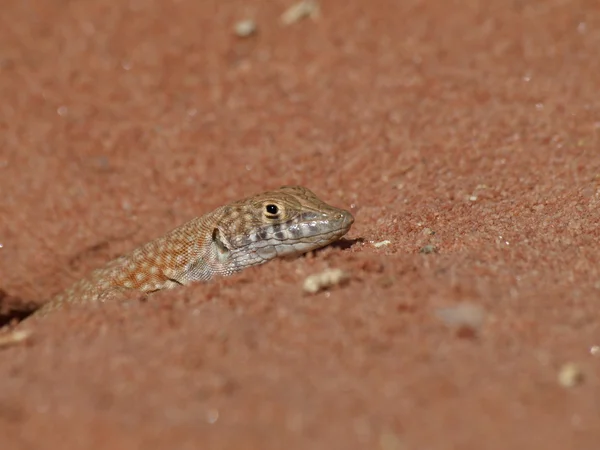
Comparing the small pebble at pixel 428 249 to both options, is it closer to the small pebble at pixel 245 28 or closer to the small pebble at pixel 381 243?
the small pebble at pixel 381 243

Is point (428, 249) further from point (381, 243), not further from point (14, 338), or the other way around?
point (14, 338)

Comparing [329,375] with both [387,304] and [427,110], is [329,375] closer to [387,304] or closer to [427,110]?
[387,304]

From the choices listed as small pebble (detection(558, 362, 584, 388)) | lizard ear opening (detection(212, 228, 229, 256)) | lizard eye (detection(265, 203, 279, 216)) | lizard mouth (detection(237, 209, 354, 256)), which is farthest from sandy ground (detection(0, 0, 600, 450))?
lizard ear opening (detection(212, 228, 229, 256))

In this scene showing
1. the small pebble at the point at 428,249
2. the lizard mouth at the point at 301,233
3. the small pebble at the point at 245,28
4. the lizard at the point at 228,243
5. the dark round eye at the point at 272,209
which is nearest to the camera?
the small pebble at the point at 428,249

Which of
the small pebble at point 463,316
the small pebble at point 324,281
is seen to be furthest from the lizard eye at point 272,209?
the small pebble at point 463,316

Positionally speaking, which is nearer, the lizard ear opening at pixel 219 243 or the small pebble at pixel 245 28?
the lizard ear opening at pixel 219 243

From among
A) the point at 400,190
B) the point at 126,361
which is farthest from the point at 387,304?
the point at 400,190

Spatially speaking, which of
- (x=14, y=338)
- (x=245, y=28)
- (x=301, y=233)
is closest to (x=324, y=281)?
(x=301, y=233)
